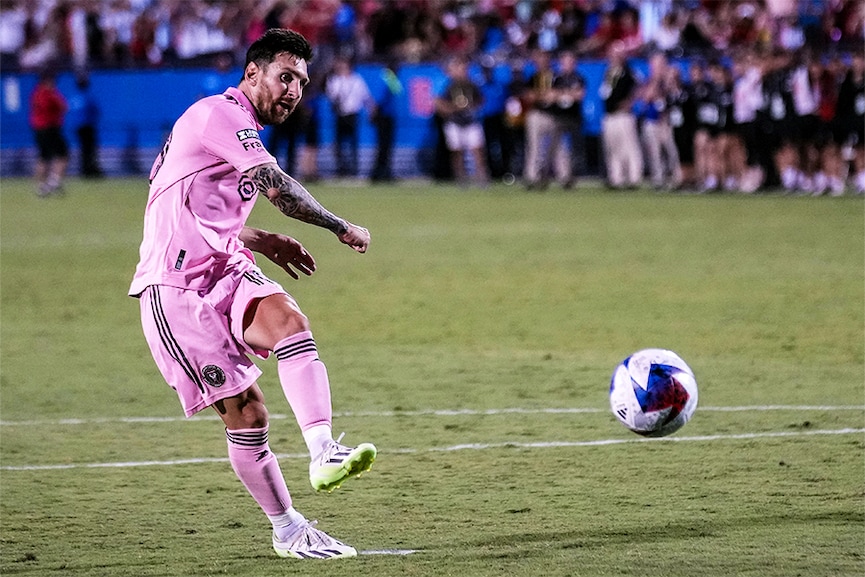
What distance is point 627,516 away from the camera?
6316 mm

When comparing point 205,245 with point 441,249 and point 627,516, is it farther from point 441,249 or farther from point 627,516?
point 441,249

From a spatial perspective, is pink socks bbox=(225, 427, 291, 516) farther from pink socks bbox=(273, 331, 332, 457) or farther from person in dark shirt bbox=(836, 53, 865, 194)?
person in dark shirt bbox=(836, 53, 865, 194)

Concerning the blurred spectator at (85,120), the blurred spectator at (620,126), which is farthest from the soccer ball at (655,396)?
the blurred spectator at (85,120)

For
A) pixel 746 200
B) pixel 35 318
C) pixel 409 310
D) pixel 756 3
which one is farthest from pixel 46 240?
pixel 756 3

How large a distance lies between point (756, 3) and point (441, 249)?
43.5 feet

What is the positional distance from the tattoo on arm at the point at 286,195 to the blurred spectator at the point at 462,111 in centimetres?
2281

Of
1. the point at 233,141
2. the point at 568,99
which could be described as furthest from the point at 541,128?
the point at 233,141

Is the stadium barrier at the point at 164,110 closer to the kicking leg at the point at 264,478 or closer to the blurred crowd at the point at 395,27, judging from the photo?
the blurred crowd at the point at 395,27

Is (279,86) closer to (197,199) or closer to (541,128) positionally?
(197,199)

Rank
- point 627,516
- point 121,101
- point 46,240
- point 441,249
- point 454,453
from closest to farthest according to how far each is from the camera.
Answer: point 627,516 < point 454,453 < point 441,249 < point 46,240 < point 121,101

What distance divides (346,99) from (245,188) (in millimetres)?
23661

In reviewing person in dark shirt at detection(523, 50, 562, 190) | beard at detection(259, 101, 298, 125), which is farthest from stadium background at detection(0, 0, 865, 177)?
beard at detection(259, 101, 298, 125)

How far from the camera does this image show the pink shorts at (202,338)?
5562 mm

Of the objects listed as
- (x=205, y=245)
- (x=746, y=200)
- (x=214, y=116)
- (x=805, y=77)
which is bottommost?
(x=746, y=200)
